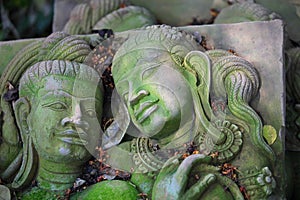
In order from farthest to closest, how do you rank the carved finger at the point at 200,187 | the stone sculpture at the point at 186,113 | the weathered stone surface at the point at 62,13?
the weathered stone surface at the point at 62,13 → the stone sculpture at the point at 186,113 → the carved finger at the point at 200,187

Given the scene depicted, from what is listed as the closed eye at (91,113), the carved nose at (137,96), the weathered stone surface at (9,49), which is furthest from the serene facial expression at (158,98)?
the weathered stone surface at (9,49)

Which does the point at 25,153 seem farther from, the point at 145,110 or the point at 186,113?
the point at 186,113

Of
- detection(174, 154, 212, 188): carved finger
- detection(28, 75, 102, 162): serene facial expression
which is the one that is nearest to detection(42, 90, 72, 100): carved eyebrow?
detection(28, 75, 102, 162): serene facial expression

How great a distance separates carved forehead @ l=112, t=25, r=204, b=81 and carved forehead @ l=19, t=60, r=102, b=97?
0.32ft

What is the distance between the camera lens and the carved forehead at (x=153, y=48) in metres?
2.33

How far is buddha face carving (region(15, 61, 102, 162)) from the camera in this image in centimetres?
230

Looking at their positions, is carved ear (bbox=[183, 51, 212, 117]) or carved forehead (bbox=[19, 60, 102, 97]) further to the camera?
carved forehead (bbox=[19, 60, 102, 97])

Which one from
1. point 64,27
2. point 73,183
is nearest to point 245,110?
point 73,183

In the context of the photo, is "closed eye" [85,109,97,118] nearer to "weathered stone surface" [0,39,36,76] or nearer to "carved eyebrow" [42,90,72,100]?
"carved eyebrow" [42,90,72,100]

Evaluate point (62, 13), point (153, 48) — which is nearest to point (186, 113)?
point (153, 48)

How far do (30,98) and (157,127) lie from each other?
512mm

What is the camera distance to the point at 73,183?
234 cm

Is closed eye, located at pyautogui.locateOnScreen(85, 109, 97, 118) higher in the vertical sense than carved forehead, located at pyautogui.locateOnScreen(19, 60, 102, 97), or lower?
lower

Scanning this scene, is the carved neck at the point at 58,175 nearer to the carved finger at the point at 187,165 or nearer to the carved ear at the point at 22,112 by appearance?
the carved ear at the point at 22,112
